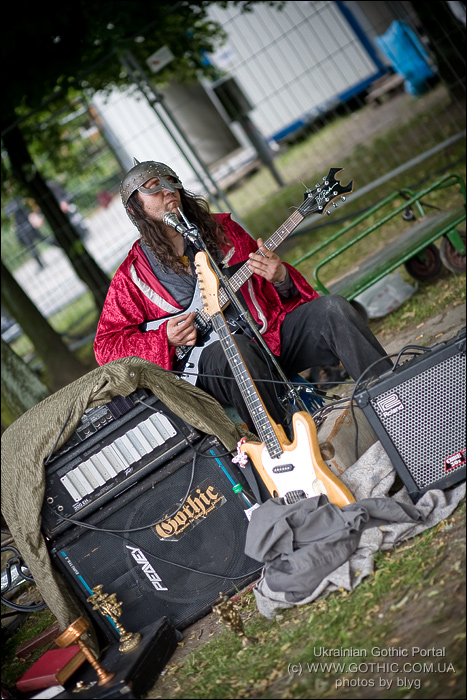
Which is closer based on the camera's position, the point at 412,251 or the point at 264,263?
the point at 264,263

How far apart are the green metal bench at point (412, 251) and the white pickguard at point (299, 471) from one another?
2539mm

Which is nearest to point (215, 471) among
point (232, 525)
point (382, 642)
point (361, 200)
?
point (232, 525)

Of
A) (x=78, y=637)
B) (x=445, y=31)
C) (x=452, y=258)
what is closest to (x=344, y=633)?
(x=78, y=637)

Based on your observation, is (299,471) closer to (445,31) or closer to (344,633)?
(344,633)

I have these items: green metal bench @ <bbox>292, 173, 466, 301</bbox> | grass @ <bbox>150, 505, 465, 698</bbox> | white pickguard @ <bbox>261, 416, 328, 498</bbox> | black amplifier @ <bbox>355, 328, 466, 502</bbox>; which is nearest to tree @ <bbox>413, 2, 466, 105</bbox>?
green metal bench @ <bbox>292, 173, 466, 301</bbox>

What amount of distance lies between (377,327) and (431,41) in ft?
12.8

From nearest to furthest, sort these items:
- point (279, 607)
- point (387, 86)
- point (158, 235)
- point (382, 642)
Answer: point (382, 642)
point (279, 607)
point (158, 235)
point (387, 86)

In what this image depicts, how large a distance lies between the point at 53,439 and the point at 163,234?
1276 millimetres

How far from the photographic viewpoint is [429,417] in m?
3.04

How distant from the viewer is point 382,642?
8.21 feet

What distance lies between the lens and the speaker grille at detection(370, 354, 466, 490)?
3.00 m

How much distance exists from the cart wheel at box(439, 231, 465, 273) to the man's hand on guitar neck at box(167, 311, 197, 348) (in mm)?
2888

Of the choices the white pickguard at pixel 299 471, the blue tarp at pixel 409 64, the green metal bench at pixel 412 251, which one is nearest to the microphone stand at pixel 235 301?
the white pickguard at pixel 299 471

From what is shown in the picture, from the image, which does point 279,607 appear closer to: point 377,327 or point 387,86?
point 377,327
